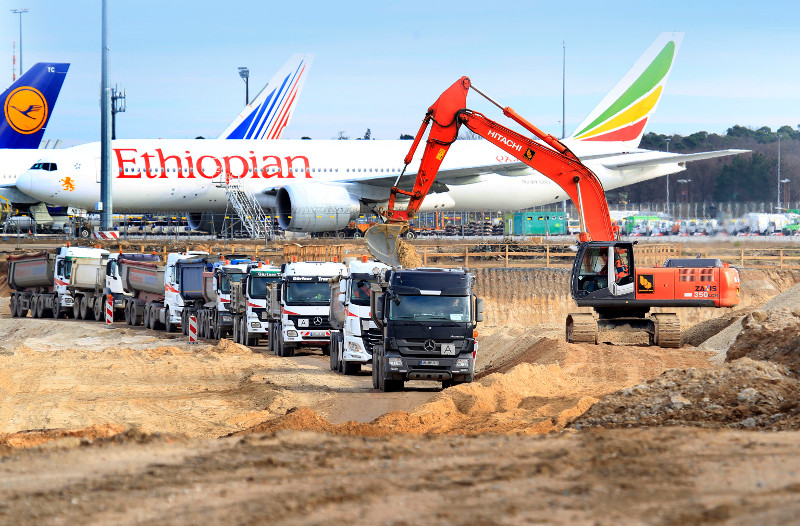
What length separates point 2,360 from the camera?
2533 cm

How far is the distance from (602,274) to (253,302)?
997 centimetres

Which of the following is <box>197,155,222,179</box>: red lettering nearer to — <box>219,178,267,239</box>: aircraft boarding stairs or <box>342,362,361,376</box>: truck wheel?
<box>219,178,267,239</box>: aircraft boarding stairs

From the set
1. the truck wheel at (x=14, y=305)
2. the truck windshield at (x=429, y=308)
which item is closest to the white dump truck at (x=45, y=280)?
the truck wheel at (x=14, y=305)

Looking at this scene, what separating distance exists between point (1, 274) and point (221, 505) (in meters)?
46.2

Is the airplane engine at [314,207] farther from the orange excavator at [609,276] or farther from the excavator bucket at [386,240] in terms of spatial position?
the orange excavator at [609,276]

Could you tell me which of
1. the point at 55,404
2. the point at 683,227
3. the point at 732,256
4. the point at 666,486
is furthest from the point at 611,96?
the point at 666,486

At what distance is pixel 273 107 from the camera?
220 feet

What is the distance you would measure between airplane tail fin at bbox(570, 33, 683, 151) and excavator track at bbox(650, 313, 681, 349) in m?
24.0

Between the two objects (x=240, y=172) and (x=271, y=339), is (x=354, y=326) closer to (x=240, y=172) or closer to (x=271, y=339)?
(x=271, y=339)

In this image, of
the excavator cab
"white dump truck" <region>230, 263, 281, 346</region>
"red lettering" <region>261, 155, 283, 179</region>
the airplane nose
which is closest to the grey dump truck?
the excavator cab

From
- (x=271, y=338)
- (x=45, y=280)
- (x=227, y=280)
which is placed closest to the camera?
(x=271, y=338)

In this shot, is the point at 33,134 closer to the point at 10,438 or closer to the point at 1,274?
the point at 1,274

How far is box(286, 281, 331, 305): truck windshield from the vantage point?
26.7 m

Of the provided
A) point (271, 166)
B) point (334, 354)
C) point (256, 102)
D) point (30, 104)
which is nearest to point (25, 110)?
point (30, 104)
